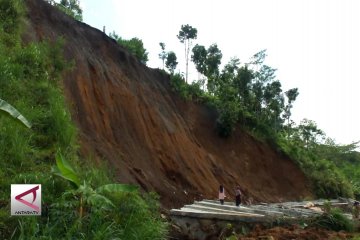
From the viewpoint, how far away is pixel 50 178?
692cm

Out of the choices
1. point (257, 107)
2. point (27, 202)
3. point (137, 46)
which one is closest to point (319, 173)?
point (257, 107)

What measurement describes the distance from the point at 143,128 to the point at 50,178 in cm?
930

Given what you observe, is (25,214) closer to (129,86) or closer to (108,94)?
(108,94)

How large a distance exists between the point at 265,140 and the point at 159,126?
430 inches

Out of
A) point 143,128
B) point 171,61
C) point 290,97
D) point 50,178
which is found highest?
point 171,61

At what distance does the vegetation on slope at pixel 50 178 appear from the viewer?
6121 mm

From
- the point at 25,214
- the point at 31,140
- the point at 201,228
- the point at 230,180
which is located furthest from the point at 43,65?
the point at 230,180

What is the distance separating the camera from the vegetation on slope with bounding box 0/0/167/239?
20.1 ft

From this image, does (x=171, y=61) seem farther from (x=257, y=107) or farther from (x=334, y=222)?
(x=334, y=222)

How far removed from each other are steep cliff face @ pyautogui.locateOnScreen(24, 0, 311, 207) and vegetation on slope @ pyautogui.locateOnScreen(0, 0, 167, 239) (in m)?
1.53

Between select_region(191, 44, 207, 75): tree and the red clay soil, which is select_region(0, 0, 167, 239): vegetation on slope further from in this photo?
select_region(191, 44, 207, 75): tree

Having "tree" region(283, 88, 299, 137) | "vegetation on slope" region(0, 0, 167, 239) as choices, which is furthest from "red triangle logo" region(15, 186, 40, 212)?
"tree" region(283, 88, 299, 137)

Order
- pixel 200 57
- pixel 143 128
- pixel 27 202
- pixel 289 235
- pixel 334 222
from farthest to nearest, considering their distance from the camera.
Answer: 1. pixel 200 57
2. pixel 143 128
3. pixel 334 222
4. pixel 289 235
5. pixel 27 202

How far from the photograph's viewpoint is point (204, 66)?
36.2 meters
